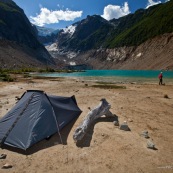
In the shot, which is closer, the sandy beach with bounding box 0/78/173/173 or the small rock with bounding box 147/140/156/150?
the sandy beach with bounding box 0/78/173/173

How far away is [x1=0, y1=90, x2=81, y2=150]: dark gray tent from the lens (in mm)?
10633

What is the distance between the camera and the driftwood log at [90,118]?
36.6 ft

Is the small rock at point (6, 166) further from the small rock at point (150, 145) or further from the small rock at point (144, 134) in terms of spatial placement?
the small rock at point (144, 134)

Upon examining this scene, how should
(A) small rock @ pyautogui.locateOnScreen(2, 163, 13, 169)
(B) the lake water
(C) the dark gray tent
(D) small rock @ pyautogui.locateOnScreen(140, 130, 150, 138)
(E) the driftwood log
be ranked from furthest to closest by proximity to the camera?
1. (B) the lake water
2. (D) small rock @ pyautogui.locateOnScreen(140, 130, 150, 138)
3. (E) the driftwood log
4. (C) the dark gray tent
5. (A) small rock @ pyautogui.locateOnScreen(2, 163, 13, 169)

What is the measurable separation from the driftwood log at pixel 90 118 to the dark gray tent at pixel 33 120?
112 cm

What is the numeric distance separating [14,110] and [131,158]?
6.70 meters

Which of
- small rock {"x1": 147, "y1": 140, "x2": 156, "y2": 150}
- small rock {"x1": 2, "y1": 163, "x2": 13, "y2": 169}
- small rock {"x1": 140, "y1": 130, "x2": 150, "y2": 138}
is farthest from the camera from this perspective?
small rock {"x1": 140, "y1": 130, "x2": 150, "y2": 138}

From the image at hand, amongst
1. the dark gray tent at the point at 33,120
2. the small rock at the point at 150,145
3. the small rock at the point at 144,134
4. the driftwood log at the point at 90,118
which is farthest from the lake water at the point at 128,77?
the small rock at the point at 150,145

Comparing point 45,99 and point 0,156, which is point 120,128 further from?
point 0,156

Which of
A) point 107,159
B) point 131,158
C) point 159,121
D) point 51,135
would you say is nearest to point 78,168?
point 107,159

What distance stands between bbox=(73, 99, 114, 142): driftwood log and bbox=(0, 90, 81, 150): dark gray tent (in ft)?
3.68

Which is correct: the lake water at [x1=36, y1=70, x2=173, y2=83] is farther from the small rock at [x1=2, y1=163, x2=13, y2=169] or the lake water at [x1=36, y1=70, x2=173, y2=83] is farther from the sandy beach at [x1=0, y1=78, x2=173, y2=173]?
the small rock at [x1=2, y1=163, x2=13, y2=169]

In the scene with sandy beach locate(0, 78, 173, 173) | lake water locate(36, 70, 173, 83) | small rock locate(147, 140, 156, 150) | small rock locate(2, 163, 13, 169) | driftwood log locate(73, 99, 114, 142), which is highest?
driftwood log locate(73, 99, 114, 142)

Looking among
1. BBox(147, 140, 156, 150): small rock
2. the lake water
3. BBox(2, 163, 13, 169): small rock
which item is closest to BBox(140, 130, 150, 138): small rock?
BBox(147, 140, 156, 150): small rock
